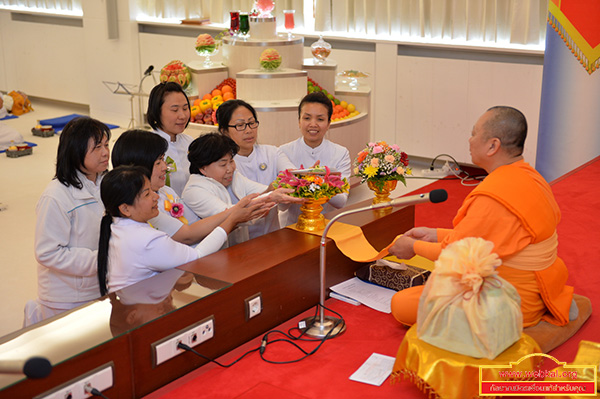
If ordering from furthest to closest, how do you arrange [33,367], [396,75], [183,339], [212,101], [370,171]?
[396,75], [212,101], [370,171], [183,339], [33,367]

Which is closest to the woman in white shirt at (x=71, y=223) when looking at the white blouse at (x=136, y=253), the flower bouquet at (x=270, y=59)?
the white blouse at (x=136, y=253)

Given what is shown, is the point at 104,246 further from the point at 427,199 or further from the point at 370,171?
the point at 370,171

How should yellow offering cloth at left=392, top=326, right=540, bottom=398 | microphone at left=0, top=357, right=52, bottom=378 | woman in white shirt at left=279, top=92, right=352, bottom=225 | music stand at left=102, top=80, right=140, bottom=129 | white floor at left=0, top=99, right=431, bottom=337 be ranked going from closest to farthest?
1. microphone at left=0, top=357, right=52, bottom=378
2. yellow offering cloth at left=392, top=326, right=540, bottom=398
3. woman in white shirt at left=279, top=92, right=352, bottom=225
4. white floor at left=0, top=99, right=431, bottom=337
5. music stand at left=102, top=80, right=140, bottom=129

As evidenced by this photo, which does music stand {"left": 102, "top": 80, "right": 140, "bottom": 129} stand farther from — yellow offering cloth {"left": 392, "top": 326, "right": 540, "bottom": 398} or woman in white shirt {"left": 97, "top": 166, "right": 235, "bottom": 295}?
yellow offering cloth {"left": 392, "top": 326, "right": 540, "bottom": 398}

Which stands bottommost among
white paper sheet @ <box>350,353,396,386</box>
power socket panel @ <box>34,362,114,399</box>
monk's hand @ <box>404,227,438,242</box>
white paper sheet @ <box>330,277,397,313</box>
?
white paper sheet @ <box>350,353,396,386</box>

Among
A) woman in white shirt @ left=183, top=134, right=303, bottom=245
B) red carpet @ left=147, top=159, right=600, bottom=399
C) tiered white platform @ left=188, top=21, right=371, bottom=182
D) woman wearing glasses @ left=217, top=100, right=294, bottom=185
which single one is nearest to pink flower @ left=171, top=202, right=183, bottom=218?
woman in white shirt @ left=183, top=134, right=303, bottom=245

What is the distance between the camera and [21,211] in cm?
619

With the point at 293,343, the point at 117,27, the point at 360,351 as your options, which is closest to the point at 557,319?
the point at 360,351

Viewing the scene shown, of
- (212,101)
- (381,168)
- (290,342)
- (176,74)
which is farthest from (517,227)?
(176,74)

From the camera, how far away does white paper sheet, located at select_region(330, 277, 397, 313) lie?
3037 millimetres

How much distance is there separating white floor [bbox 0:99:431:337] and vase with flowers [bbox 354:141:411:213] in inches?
86.4

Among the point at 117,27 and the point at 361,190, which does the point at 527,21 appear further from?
the point at 117,27

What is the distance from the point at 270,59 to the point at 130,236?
3978 millimetres

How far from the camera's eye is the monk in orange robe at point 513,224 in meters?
2.59
